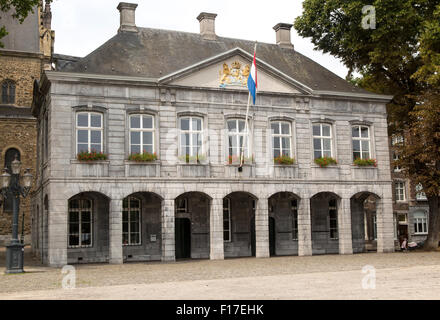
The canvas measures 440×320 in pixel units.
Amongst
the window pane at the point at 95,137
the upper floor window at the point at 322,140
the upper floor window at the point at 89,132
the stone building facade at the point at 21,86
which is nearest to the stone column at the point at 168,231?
the upper floor window at the point at 89,132

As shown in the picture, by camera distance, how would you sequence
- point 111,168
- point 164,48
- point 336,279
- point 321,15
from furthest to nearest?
point 321,15
point 164,48
point 111,168
point 336,279

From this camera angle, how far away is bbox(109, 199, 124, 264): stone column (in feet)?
74.0

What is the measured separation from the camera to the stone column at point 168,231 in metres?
23.3

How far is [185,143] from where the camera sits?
960 inches

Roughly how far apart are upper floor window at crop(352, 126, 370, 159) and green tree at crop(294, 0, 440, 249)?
2.25 meters

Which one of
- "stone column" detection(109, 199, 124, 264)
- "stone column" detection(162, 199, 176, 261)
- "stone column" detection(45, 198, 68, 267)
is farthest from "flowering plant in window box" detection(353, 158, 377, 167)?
"stone column" detection(45, 198, 68, 267)

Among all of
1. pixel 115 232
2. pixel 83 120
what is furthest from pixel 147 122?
pixel 115 232

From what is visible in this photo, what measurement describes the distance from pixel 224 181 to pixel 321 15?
35.1ft

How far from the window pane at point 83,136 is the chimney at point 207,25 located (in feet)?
28.5

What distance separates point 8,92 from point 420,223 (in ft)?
108

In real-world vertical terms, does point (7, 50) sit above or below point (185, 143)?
above
